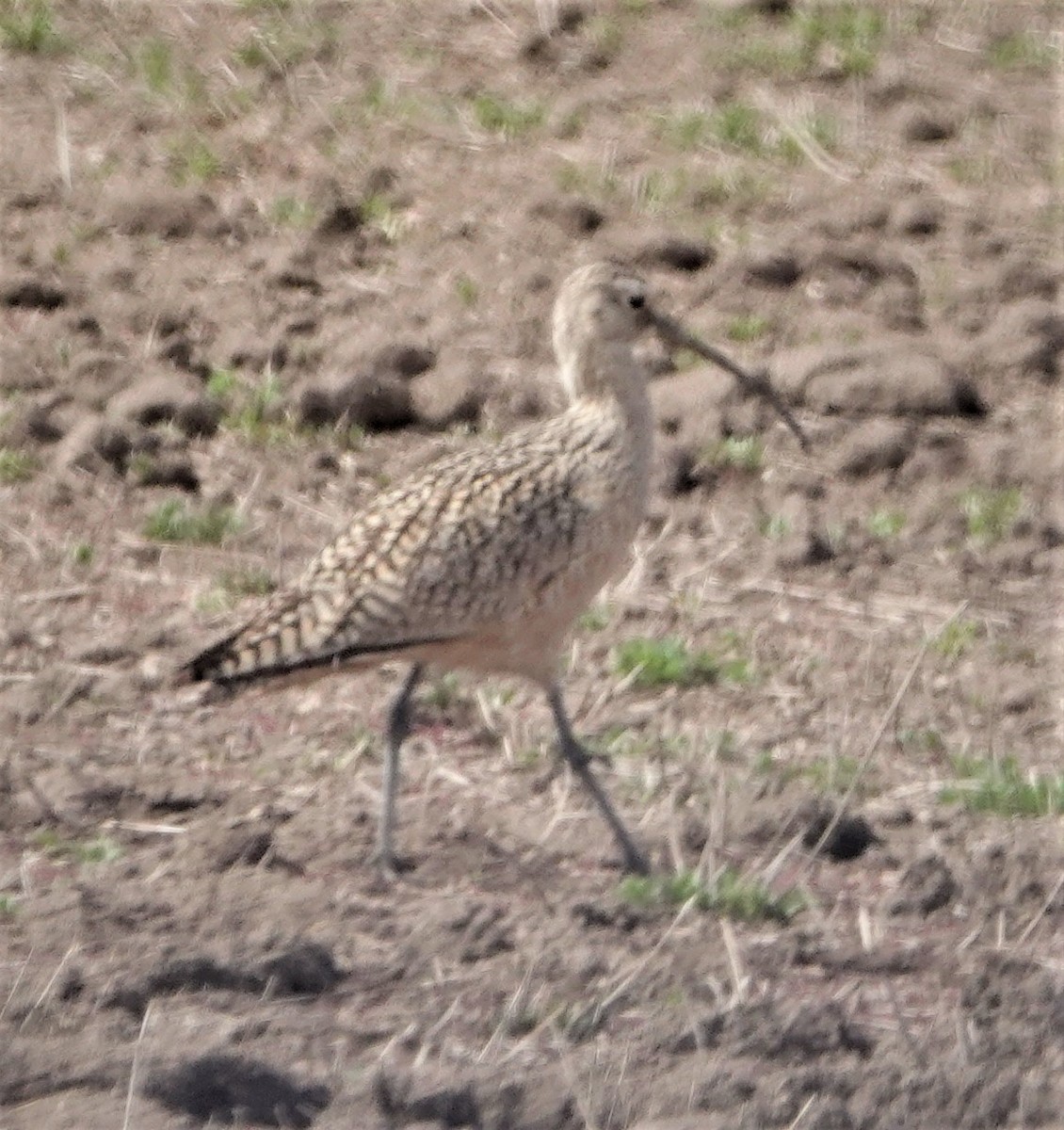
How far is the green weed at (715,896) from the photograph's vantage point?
6203 millimetres

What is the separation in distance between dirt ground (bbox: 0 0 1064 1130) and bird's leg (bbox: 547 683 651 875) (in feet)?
0.25

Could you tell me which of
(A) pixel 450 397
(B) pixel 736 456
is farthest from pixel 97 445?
(B) pixel 736 456

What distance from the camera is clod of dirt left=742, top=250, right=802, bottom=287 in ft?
32.4

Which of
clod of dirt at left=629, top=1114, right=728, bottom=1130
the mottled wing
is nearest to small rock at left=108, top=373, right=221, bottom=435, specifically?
the mottled wing

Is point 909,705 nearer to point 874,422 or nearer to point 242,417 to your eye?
point 874,422

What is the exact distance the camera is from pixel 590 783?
671 cm

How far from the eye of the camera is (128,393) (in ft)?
29.4

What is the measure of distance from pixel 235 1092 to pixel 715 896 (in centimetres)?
152

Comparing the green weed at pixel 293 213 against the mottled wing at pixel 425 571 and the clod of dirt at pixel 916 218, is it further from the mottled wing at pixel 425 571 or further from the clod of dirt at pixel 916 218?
the mottled wing at pixel 425 571

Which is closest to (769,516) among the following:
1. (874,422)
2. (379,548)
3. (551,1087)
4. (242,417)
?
(874,422)

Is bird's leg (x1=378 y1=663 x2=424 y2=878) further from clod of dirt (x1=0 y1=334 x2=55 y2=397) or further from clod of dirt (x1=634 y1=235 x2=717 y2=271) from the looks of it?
clod of dirt (x1=634 y1=235 x2=717 y2=271)

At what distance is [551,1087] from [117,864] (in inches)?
60.5

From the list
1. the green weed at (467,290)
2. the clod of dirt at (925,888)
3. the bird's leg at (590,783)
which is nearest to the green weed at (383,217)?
the green weed at (467,290)

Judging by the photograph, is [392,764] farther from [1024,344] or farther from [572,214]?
[572,214]
